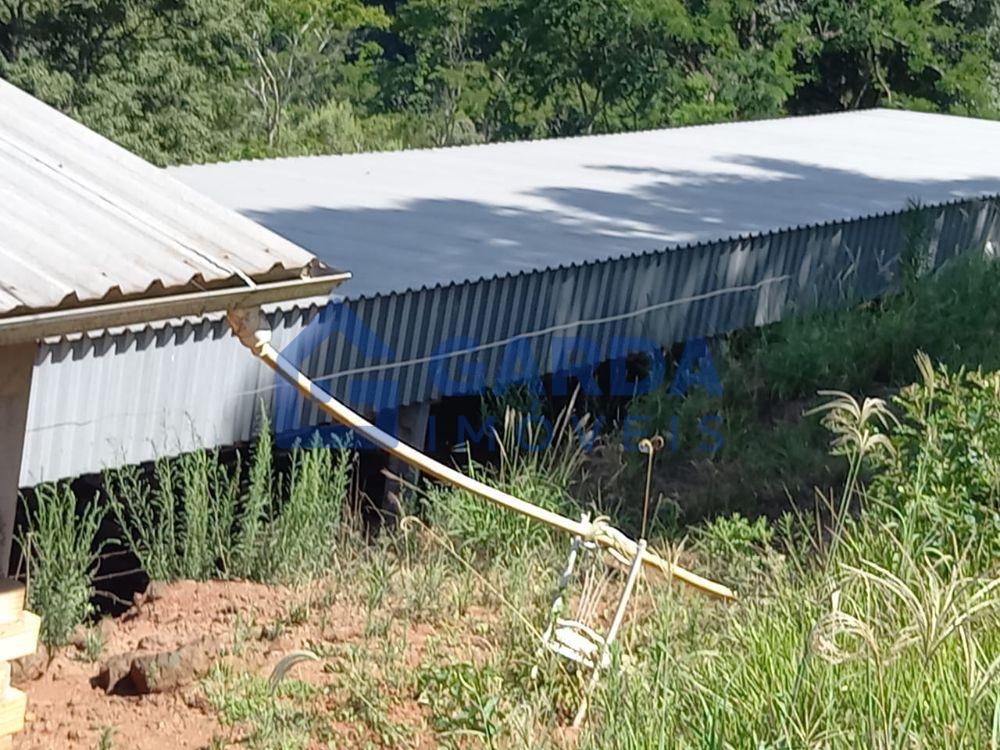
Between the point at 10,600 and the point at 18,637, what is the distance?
9 cm

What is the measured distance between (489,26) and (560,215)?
19.0 metres

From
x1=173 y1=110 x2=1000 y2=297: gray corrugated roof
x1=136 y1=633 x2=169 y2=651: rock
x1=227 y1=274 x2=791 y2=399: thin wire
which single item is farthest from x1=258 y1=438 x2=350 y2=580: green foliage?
x1=173 y1=110 x2=1000 y2=297: gray corrugated roof

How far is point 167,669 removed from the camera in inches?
193

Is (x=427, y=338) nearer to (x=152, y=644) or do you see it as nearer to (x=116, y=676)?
(x=152, y=644)

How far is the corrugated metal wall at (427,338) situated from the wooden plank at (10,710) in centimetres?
440

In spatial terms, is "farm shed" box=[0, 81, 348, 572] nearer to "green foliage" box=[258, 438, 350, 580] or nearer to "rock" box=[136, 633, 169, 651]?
"rock" box=[136, 633, 169, 651]

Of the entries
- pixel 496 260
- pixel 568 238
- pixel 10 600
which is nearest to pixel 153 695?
pixel 10 600

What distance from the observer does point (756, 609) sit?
16.8 ft

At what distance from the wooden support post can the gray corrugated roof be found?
5.76 m

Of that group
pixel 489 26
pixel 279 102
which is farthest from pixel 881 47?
pixel 279 102

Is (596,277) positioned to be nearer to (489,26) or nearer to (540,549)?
(540,549)

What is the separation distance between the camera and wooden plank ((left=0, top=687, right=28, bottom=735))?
3.48m

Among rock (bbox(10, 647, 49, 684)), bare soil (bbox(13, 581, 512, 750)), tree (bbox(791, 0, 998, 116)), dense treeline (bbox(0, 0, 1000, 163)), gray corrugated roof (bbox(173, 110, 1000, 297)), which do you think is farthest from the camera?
tree (bbox(791, 0, 998, 116))

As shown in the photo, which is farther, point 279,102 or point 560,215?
point 279,102
